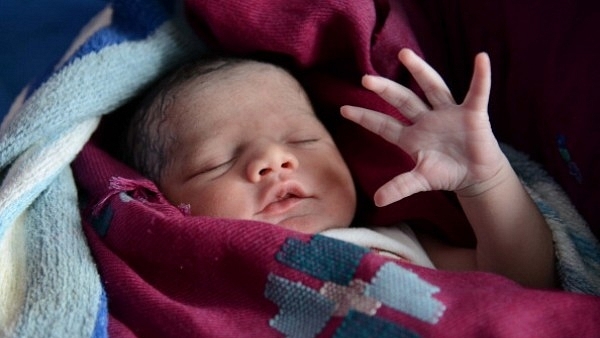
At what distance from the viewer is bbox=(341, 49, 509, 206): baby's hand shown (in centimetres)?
90

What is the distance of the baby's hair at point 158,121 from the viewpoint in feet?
3.59

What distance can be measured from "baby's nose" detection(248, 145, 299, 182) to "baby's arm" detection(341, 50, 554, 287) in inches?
3.7

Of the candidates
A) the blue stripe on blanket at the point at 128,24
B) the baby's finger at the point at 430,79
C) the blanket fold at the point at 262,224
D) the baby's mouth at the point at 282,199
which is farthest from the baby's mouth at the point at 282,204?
the blue stripe on blanket at the point at 128,24

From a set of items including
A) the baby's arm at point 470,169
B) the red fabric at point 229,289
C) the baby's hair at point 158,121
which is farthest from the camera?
the baby's hair at point 158,121

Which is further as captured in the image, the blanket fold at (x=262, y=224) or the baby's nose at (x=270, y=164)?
the baby's nose at (x=270, y=164)

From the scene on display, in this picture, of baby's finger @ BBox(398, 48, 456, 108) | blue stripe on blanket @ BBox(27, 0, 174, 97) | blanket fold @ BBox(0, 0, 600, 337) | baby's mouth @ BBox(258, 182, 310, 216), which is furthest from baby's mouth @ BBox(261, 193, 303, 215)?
blue stripe on blanket @ BBox(27, 0, 174, 97)

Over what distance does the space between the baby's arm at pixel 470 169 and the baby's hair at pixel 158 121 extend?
239 mm

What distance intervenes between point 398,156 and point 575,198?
23cm

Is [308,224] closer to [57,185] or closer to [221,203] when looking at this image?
[221,203]

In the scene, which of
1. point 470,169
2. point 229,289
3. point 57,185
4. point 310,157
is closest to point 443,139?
point 470,169

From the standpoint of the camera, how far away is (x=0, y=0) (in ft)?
4.48

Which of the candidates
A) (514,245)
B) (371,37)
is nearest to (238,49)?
(371,37)

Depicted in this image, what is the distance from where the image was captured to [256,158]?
3.30 ft

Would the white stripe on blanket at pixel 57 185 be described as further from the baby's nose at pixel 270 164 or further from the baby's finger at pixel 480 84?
the baby's finger at pixel 480 84
